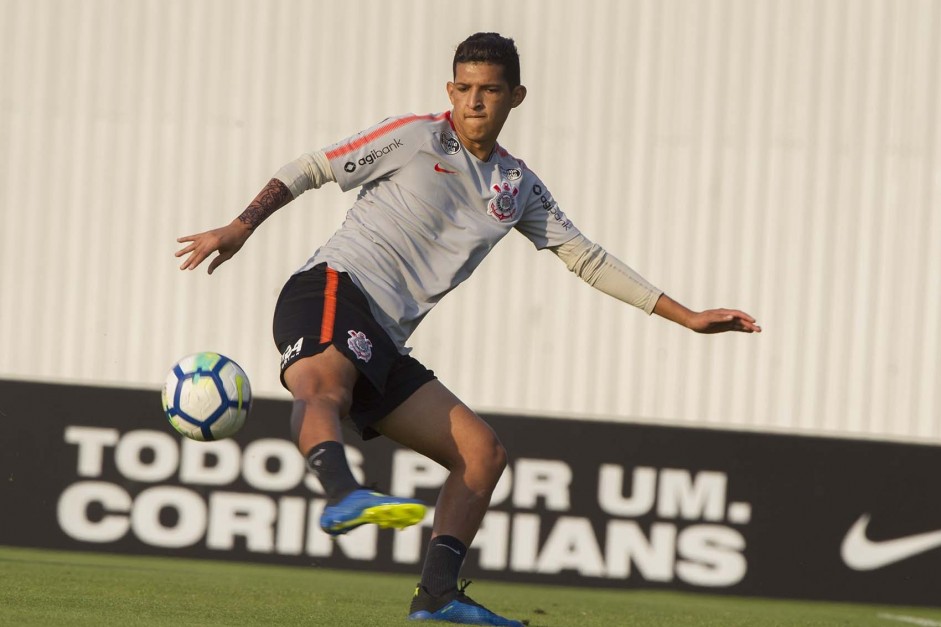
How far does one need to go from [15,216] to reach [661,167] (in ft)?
14.4

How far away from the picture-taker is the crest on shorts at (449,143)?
5371mm

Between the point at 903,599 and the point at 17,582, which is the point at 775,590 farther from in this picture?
the point at 17,582

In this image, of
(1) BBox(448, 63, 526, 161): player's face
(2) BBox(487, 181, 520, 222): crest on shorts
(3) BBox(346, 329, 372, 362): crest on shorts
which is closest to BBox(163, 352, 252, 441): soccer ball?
(3) BBox(346, 329, 372, 362): crest on shorts

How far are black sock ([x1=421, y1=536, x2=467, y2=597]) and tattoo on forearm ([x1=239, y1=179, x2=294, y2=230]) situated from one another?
143cm

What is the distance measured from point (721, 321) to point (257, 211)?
1.86 meters

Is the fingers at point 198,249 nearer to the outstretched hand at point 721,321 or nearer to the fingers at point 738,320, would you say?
the outstretched hand at point 721,321

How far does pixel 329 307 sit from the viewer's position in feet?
16.1

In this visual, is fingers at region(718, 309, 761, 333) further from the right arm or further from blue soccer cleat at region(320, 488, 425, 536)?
blue soccer cleat at region(320, 488, 425, 536)

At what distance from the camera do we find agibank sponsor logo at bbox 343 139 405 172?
5.18 metres

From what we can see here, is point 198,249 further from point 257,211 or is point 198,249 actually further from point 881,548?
point 881,548

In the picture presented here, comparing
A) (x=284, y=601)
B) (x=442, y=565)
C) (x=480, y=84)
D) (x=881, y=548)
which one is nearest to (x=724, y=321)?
(x=480, y=84)

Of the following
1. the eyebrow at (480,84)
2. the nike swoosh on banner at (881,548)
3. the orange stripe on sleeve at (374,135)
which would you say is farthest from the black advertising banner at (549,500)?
the eyebrow at (480,84)

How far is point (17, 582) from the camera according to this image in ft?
22.1

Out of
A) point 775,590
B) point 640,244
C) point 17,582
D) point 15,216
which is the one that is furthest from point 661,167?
point 17,582
